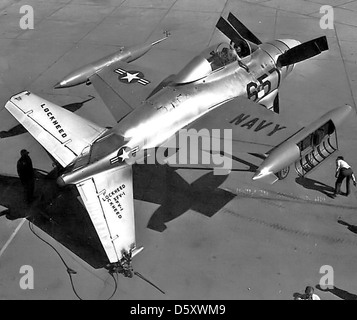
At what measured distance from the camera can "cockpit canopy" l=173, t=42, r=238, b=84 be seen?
13125mm

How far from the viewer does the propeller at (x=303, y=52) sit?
13.9 meters

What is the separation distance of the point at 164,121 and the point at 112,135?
4.99ft

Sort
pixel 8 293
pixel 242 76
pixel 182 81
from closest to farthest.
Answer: pixel 8 293 < pixel 182 81 < pixel 242 76

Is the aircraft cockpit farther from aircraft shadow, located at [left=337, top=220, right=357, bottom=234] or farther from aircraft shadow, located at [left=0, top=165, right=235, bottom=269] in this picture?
aircraft shadow, located at [left=337, top=220, right=357, bottom=234]

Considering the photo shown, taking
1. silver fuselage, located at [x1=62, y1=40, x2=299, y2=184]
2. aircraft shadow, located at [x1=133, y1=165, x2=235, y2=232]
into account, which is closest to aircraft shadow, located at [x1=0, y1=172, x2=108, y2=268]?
aircraft shadow, located at [x1=133, y1=165, x2=235, y2=232]

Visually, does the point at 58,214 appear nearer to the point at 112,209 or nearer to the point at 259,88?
the point at 112,209

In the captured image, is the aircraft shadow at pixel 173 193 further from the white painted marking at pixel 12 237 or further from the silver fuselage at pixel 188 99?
the white painted marking at pixel 12 237

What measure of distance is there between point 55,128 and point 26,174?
1523 millimetres

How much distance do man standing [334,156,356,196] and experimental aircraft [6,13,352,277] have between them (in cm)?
109

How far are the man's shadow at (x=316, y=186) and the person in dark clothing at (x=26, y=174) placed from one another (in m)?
7.49

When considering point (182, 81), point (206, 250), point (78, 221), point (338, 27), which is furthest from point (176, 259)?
point (338, 27)

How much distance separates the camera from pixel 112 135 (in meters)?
11.6

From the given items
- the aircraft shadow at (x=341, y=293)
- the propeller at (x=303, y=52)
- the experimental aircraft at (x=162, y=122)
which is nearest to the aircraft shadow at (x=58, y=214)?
the experimental aircraft at (x=162, y=122)
